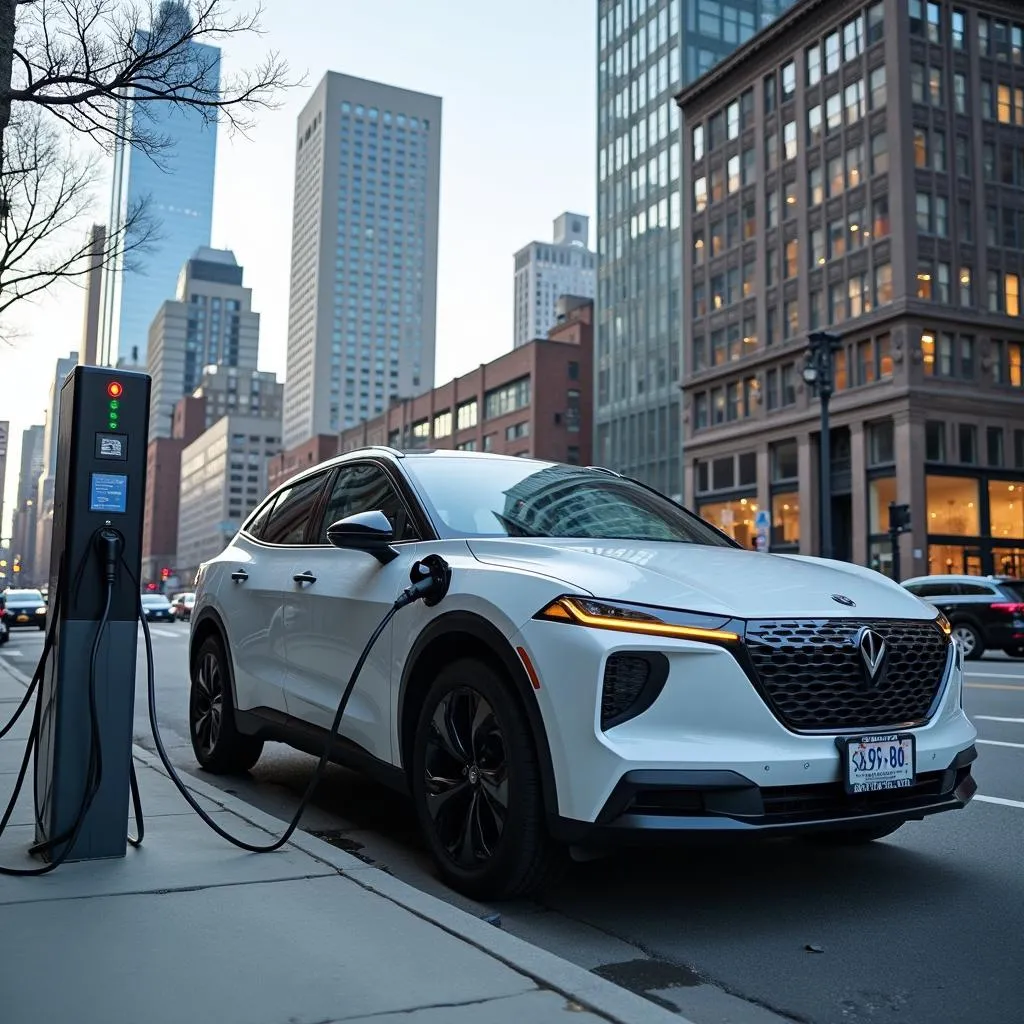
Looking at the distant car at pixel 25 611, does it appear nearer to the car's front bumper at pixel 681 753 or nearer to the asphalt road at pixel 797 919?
the asphalt road at pixel 797 919

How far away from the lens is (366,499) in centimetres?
555

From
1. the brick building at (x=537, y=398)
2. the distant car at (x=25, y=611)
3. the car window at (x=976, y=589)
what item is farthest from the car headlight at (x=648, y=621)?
the brick building at (x=537, y=398)

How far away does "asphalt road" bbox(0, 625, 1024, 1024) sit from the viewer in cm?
323

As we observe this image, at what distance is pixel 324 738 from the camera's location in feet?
16.8

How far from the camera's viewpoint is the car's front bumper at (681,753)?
350 cm

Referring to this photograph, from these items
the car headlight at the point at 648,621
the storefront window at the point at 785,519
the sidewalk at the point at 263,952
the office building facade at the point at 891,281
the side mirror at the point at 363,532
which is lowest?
the sidewalk at the point at 263,952

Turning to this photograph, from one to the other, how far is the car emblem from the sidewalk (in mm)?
1551

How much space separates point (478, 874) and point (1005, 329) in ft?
171

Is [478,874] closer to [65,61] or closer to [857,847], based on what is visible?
[857,847]

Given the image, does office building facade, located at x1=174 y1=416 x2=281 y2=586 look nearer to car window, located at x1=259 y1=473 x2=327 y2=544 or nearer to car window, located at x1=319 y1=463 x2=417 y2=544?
car window, located at x1=259 y1=473 x2=327 y2=544

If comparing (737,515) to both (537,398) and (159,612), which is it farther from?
(159,612)

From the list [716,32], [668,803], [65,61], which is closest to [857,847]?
[668,803]

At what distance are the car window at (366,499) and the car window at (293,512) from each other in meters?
0.24

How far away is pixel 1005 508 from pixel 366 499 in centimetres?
4994
